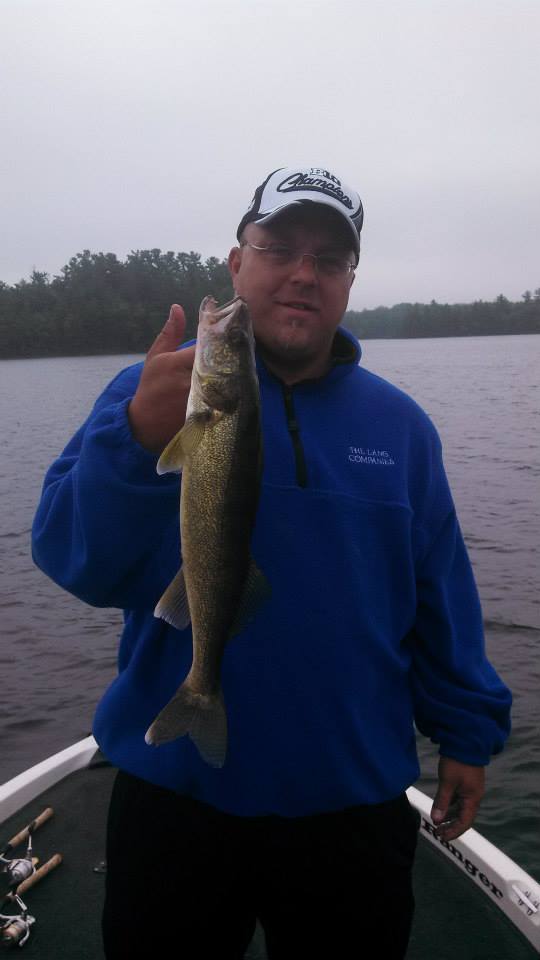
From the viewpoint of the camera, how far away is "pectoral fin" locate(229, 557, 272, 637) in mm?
2139

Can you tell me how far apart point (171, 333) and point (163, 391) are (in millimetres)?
156

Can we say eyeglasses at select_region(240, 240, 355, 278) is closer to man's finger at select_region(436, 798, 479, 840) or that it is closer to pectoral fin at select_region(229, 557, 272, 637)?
pectoral fin at select_region(229, 557, 272, 637)

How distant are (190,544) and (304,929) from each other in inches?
51.7

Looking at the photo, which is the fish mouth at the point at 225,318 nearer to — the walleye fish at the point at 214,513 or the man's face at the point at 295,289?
the walleye fish at the point at 214,513

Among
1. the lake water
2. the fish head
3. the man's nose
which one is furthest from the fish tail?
the lake water

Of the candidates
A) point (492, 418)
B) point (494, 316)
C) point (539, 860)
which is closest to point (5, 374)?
point (492, 418)

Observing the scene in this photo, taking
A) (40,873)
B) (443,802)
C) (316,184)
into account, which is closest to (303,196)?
(316,184)

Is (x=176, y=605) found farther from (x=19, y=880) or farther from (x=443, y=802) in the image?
(x=19, y=880)

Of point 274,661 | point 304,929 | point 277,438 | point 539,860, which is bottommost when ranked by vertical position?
point 539,860

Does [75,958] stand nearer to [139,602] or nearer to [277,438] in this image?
[139,602]

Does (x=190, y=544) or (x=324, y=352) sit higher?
(x=324, y=352)

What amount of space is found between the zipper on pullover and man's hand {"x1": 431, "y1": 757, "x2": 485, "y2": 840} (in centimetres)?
118

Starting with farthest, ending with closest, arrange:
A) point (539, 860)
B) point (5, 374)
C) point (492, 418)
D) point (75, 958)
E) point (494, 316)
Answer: point (494, 316) → point (5, 374) → point (492, 418) → point (539, 860) → point (75, 958)

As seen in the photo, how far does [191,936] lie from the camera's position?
2340 mm
